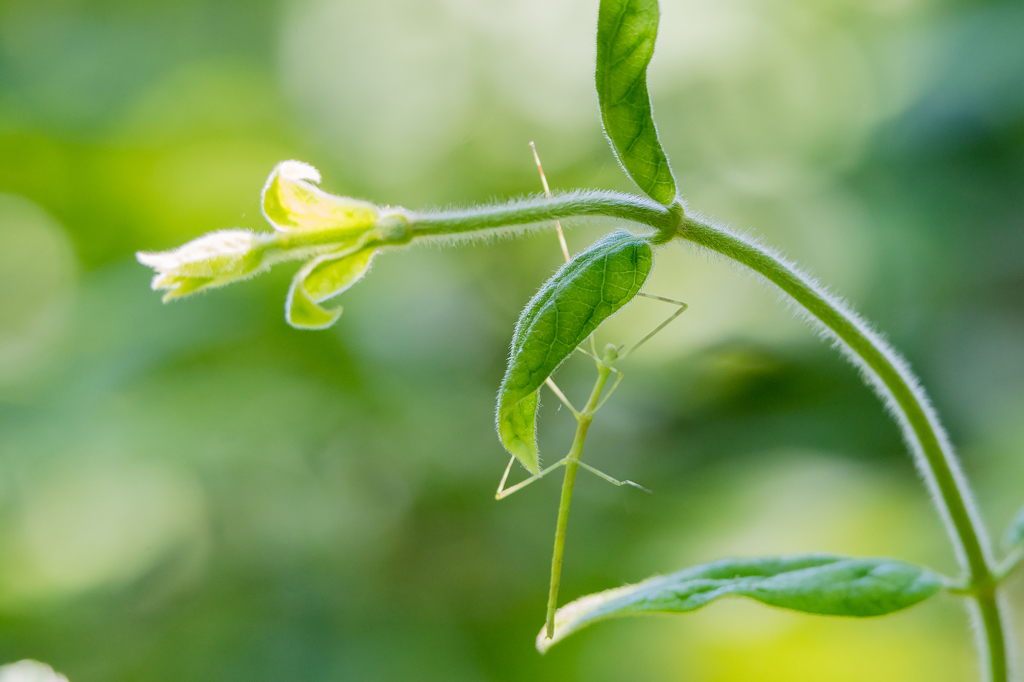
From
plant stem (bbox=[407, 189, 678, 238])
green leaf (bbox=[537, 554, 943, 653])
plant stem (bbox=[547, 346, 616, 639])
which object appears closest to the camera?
plant stem (bbox=[407, 189, 678, 238])

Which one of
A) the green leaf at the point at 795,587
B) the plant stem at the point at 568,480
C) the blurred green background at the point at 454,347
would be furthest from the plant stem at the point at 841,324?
the blurred green background at the point at 454,347

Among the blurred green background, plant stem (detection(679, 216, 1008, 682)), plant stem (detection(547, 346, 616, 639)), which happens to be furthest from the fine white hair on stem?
the blurred green background

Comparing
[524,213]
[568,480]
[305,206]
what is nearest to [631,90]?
[524,213]

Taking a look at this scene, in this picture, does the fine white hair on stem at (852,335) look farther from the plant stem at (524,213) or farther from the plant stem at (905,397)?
the plant stem at (524,213)

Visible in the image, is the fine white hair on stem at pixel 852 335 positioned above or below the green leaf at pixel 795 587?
above

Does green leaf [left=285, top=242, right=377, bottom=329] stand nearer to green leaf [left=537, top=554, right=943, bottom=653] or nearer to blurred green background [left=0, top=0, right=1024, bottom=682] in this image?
green leaf [left=537, top=554, right=943, bottom=653]
